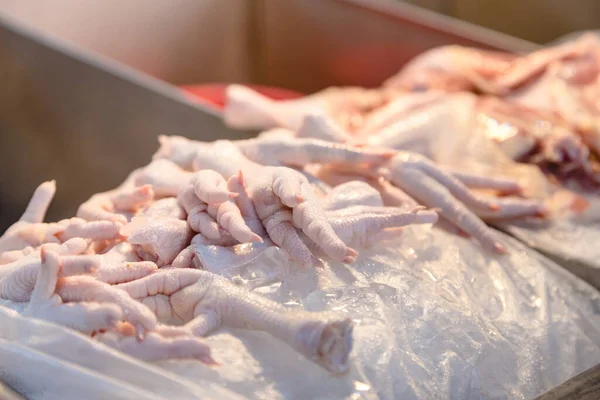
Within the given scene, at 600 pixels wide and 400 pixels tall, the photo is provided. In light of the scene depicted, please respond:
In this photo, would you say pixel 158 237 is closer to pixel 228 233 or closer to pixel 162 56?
pixel 228 233

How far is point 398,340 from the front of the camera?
34.2 inches

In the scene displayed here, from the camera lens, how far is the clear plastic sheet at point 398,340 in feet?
2.46

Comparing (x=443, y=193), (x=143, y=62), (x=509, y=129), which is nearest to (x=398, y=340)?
(x=443, y=193)

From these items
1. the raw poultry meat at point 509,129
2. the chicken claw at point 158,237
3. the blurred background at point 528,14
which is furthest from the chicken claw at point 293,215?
the blurred background at point 528,14

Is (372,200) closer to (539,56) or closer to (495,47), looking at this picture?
(539,56)

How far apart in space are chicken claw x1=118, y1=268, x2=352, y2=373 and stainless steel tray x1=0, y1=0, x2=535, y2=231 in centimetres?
66

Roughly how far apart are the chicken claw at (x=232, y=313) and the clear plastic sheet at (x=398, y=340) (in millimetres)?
29

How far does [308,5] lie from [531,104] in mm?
895

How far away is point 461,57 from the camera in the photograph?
1734 millimetres

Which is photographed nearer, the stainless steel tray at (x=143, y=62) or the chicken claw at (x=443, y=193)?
the chicken claw at (x=443, y=193)

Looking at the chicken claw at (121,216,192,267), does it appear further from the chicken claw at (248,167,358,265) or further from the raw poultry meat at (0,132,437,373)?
the chicken claw at (248,167,358,265)

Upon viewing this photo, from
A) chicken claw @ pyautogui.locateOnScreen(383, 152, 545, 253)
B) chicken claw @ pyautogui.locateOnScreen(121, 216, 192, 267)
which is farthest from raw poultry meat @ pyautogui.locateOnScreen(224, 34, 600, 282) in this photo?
chicken claw @ pyautogui.locateOnScreen(121, 216, 192, 267)

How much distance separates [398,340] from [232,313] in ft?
0.71

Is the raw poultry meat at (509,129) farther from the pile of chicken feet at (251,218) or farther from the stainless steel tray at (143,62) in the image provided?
the stainless steel tray at (143,62)
